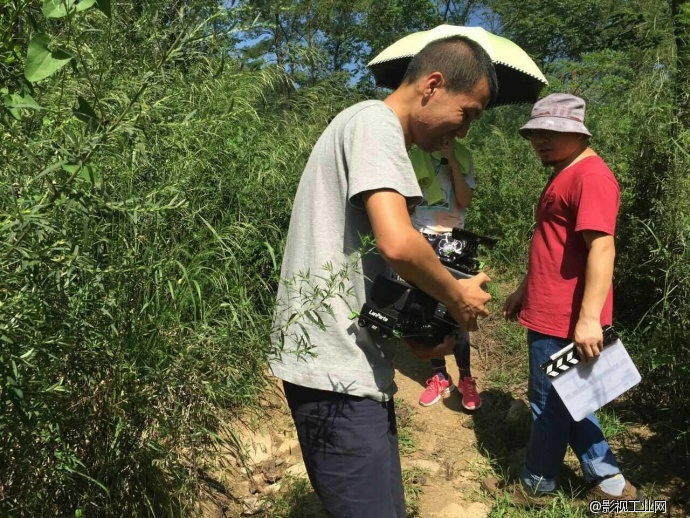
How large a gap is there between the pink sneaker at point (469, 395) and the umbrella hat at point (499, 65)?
5.80 feet

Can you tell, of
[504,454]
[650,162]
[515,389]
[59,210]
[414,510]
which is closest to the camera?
[59,210]

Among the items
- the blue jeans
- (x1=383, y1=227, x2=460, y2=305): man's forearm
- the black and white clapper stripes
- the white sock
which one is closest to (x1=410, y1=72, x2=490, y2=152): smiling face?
(x1=383, y1=227, x2=460, y2=305): man's forearm

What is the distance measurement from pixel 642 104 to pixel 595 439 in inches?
93.3

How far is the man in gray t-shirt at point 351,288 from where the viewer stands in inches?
61.3

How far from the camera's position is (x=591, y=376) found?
244 centimetres

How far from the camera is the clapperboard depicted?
243 centimetres

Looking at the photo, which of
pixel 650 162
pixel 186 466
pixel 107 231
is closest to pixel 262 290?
pixel 186 466

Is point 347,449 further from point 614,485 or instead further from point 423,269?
point 614,485

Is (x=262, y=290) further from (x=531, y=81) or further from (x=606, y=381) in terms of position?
(x=531, y=81)

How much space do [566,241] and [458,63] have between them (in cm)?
127

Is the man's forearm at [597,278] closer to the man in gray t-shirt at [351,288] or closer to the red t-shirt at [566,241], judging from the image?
the red t-shirt at [566,241]

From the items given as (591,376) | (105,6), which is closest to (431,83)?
(105,6)

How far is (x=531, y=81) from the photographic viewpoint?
3.47 m

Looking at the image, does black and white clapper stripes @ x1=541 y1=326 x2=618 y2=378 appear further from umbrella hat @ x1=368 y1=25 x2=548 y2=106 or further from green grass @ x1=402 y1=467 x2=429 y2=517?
umbrella hat @ x1=368 y1=25 x2=548 y2=106
